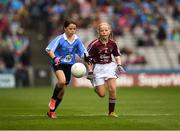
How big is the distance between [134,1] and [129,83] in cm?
718

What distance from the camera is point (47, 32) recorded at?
38.8 m

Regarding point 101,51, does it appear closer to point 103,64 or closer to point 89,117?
point 103,64

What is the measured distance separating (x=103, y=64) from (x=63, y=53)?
3.56ft

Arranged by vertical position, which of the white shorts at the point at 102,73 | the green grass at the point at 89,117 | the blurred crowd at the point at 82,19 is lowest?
the green grass at the point at 89,117

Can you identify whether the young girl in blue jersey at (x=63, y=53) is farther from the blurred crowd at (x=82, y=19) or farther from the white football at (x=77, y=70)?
the blurred crowd at (x=82, y=19)

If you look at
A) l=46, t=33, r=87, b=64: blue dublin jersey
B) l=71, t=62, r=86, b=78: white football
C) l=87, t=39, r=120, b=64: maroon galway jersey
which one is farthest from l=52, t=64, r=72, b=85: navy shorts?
l=87, t=39, r=120, b=64: maroon galway jersey

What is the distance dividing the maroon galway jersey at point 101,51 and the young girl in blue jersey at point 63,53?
0.33 meters

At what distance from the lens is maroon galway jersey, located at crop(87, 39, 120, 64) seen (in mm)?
16922

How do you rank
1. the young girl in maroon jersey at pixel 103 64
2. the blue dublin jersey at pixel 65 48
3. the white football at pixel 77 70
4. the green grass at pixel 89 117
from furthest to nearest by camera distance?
the young girl in maroon jersey at pixel 103 64 → the blue dublin jersey at pixel 65 48 → the white football at pixel 77 70 → the green grass at pixel 89 117

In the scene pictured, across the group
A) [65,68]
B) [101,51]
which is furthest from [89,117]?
[101,51]

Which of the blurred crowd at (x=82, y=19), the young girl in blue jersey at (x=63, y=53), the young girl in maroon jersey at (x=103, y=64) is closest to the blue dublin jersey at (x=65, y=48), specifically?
the young girl in blue jersey at (x=63, y=53)

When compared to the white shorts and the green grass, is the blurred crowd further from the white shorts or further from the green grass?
the white shorts

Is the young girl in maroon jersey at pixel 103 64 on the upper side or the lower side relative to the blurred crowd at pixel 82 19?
lower

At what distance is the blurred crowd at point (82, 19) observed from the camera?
125 ft
